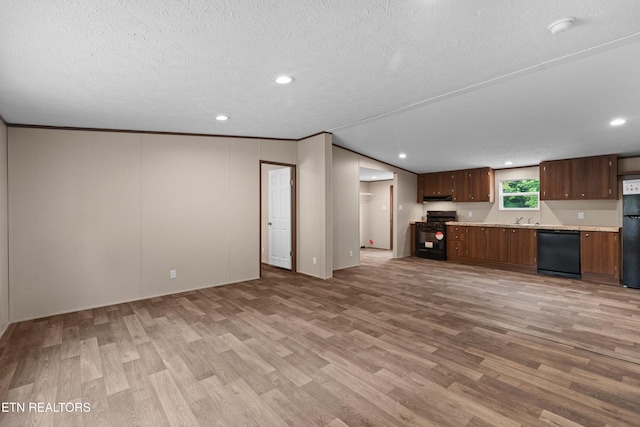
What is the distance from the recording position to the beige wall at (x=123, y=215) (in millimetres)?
3658

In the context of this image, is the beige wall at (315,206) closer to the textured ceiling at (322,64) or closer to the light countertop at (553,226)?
the textured ceiling at (322,64)

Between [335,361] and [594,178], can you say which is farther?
[594,178]

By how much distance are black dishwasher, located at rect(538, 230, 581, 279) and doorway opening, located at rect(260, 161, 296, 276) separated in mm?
4791

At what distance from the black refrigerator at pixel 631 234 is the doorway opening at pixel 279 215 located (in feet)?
18.2

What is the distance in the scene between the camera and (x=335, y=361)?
2.54 meters

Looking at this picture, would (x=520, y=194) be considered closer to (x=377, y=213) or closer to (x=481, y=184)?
(x=481, y=184)

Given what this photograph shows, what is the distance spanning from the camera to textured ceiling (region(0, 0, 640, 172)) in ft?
6.06

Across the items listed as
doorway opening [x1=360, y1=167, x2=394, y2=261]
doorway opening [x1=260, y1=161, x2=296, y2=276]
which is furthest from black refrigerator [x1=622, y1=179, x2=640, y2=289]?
doorway opening [x1=260, y1=161, x2=296, y2=276]

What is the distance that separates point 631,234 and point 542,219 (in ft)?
5.17

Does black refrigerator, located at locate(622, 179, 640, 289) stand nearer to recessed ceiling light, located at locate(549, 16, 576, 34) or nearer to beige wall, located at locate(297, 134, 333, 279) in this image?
recessed ceiling light, located at locate(549, 16, 576, 34)

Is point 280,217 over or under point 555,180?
under

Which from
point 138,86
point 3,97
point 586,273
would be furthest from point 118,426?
point 586,273

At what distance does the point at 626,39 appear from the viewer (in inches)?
88.0

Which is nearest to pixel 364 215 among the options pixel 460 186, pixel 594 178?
pixel 460 186
